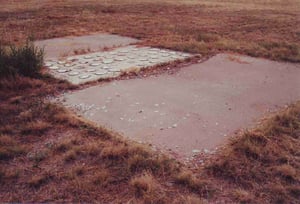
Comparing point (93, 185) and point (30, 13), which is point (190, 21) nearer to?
point (30, 13)

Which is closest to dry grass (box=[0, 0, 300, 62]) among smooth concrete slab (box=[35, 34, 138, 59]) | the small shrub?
smooth concrete slab (box=[35, 34, 138, 59])

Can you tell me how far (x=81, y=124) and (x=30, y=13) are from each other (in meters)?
10.1

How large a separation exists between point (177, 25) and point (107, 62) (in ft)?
14.5

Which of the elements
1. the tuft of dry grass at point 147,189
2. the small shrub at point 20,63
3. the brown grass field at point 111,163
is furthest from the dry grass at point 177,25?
the tuft of dry grass at point 147,189

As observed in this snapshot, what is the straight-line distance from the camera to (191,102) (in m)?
3.91

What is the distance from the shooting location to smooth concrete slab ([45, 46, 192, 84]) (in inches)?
191

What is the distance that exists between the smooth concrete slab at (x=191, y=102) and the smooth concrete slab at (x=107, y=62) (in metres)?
0.45

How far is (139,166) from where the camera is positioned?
2.65 metres

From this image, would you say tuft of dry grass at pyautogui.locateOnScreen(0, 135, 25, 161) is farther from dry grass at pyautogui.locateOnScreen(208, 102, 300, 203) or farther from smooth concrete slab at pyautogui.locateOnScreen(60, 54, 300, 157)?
dry grass at pyautogui.locateOnScreen(208, 102, 300, 203)

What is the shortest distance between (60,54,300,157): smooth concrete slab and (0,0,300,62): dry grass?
122cm

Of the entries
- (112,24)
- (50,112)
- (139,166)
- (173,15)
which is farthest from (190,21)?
(139,166)

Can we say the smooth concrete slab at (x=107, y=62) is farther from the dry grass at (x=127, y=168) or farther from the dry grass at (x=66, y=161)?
the dry grass at (x=127, y=168)

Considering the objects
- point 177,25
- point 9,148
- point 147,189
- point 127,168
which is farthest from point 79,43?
point 147,189

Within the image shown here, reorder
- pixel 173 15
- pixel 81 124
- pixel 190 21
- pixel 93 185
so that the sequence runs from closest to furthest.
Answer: pixel 93 185 < pixel 81 124 < pixel 190 21 < pixel 173 15
